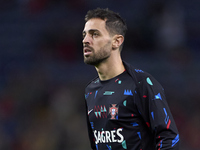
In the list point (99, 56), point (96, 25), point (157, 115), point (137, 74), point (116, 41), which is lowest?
point (157, 115)

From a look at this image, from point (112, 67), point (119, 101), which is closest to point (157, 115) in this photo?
point (119, 101)

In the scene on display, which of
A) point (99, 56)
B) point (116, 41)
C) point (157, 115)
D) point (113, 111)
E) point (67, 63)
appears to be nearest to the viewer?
point (157, 115)

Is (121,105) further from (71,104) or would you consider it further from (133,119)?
(71,104)

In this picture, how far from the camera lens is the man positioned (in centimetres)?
251

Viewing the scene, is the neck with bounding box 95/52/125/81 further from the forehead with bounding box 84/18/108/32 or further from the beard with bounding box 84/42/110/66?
the forehead with bounding box 84/18/108/32

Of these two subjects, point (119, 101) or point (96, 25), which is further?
point (96, 25)

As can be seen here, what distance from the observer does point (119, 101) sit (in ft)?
8.82

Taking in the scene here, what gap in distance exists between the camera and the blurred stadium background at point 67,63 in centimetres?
727

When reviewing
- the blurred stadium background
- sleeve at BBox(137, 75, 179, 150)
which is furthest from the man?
the blurred stadium background

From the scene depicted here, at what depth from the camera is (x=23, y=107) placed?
25.1 ft

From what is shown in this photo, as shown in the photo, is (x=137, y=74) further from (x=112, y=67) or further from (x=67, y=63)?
(x=67, y=63)

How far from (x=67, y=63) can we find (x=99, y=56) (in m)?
5.40

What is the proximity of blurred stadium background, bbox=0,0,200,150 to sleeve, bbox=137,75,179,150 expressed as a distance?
4.55 m

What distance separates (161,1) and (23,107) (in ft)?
13.3
